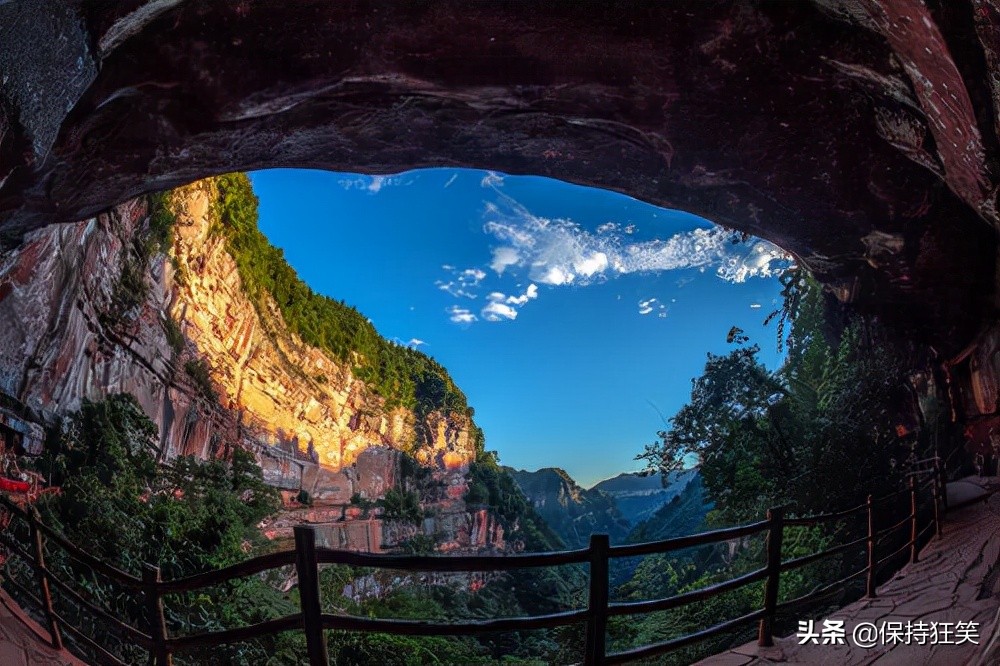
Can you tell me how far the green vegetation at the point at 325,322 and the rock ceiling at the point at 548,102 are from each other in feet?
20.6

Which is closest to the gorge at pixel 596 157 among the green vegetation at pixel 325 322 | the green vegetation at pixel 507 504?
the green vegetation at pixel 325 322

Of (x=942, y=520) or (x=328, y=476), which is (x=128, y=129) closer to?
(x=942, y=520)

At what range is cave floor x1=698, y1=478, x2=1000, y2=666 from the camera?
3.04m

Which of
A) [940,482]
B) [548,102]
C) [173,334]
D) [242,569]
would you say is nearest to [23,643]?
[242,569]

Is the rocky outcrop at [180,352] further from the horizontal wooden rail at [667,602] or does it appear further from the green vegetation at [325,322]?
the horizontal wooden rail at [667,602]

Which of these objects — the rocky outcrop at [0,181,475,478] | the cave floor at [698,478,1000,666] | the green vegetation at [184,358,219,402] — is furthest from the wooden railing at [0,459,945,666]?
the green vegetation at [184,358,219,402]

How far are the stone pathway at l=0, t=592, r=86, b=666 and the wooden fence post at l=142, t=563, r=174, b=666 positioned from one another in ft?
3.52

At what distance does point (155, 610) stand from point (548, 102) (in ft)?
16.8

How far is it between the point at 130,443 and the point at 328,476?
9.24 meters

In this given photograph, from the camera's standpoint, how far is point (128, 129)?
470cm

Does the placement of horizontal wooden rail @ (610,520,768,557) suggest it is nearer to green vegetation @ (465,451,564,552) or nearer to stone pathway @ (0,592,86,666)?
stone pathway @ (0,592,86,666)

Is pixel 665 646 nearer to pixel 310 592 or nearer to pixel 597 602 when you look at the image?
pixel 597 602

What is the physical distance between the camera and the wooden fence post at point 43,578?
322 centimetres

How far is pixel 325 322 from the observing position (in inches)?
620
